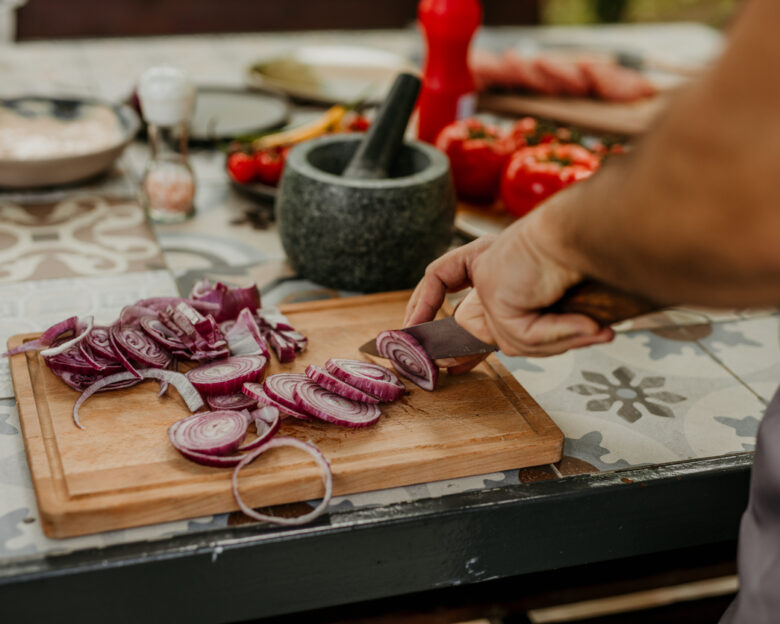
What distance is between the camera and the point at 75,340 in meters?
1.05

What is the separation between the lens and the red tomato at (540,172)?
5.19ft

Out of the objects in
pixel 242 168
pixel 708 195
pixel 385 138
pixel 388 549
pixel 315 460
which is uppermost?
pixel 708 195

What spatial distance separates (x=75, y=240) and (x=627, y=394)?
1.06 meters

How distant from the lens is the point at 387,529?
0.92 meters

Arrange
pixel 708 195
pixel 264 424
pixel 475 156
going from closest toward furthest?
pixel 708 195
pixel 264 424
pixel 475 156

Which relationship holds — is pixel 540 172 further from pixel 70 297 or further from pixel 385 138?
pixel 70 297

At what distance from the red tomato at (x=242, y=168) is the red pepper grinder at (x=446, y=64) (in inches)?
18.3

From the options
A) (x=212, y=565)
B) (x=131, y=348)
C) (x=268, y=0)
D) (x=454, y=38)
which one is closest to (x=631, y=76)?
(x=454, y=38)

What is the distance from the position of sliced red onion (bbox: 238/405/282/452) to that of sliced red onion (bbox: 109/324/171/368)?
0.18 meters

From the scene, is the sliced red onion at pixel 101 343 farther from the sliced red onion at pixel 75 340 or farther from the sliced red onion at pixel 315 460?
the sliced red onion at pixel 315 460

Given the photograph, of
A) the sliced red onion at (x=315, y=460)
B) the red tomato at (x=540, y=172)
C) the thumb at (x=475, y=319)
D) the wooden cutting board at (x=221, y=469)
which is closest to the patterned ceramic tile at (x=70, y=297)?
the wooden cutting board at (x=221, y=469)

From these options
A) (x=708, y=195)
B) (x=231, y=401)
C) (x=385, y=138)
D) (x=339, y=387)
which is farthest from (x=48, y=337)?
(x=708, y=195)

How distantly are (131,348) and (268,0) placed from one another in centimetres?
434

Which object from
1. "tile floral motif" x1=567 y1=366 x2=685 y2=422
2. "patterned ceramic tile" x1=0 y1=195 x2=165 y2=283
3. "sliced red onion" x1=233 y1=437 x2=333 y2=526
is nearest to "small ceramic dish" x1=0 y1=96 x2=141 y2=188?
"patterned ceramic tile" x1=0 y1=195 x2=165 y2=283
